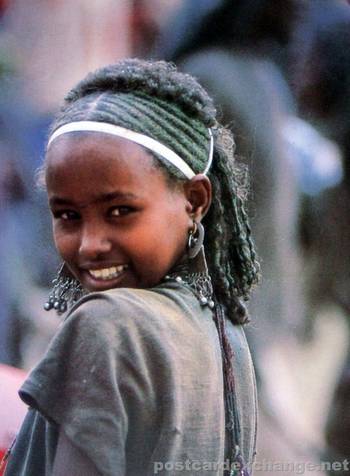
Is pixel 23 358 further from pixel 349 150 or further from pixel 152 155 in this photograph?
pixel 152 155

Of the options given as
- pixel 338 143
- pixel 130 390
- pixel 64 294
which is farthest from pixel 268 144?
pixel 130 390

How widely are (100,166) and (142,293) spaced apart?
8.7 inches

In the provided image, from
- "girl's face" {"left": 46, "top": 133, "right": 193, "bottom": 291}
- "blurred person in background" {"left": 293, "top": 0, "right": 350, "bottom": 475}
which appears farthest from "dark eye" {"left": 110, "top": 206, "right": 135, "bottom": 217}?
"blurred person in background" {"left": 293, "top": 0, "right": 350, "bottom": 475}

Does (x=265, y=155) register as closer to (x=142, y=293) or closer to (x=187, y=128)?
(x=187, y=128)

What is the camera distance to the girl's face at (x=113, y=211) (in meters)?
1.66

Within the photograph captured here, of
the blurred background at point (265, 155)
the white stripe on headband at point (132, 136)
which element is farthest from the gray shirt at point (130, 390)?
the blurred background at point (265, 155)

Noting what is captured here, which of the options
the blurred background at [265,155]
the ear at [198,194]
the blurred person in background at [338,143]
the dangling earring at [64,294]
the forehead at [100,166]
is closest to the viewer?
the forehead at [100,166]

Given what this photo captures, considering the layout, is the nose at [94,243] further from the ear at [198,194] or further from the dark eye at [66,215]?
the ear at [198,194]

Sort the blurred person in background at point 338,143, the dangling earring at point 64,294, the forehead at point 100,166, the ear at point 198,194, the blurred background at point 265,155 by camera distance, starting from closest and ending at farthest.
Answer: the forehead at point 100,166 → the ear at point 198,194 → the dangling earring at point 64,294 → the blurred background at point 265,155 → the blurred person in background at point 338,143

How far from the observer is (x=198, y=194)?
1789 millimetres

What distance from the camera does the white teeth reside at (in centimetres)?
172

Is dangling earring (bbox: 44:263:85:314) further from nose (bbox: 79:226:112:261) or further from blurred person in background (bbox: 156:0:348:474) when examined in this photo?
blurred person in background (bbox: 156:0:348:474)

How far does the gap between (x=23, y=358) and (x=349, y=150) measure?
1.42 meters

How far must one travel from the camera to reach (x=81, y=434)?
4.99ft
